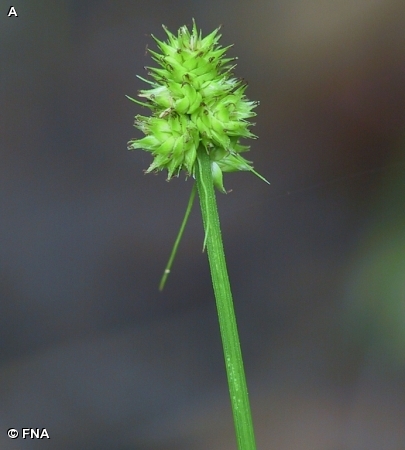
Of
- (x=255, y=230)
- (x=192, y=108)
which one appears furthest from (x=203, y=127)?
(x=255, y=230)

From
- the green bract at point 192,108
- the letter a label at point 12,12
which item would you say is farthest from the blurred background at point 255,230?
the green bract at point 192,108

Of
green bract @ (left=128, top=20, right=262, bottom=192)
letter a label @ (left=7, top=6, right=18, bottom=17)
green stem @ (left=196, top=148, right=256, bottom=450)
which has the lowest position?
green stem @ (left=196, top=148, right=256, bottom=450)

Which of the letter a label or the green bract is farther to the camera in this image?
the letter a label

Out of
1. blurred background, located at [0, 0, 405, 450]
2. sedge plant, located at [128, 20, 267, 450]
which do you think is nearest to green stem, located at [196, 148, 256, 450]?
sedge plant, located at [128, 20, 267, 450]

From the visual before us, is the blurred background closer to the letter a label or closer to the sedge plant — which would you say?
the letter a label

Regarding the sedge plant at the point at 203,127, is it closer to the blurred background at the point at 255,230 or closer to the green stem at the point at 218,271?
the green stem at the point at 218,271

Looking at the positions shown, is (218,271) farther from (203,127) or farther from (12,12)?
(12,12)

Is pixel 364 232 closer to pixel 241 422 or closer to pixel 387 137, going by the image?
pixel 387 137
